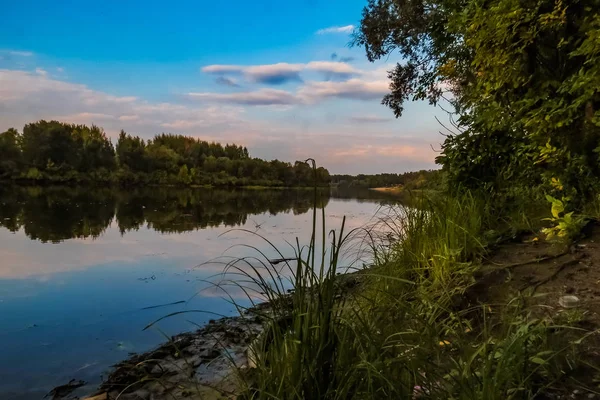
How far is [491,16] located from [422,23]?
714 centimetres


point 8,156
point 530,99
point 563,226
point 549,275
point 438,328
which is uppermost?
→ point 8,156

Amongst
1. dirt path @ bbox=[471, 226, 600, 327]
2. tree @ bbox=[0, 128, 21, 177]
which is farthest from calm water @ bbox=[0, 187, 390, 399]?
tree @ bbox=[0, 128, 21, 177]

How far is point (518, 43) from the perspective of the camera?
163 inches

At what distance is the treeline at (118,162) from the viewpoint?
5716 centimetres

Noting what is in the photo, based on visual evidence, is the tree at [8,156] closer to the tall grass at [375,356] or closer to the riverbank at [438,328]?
the riverbank at [438,328]

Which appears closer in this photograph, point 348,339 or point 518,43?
point 348,339

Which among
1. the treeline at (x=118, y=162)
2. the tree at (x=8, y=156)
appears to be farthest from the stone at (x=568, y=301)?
the tree at (x=8, y=156)

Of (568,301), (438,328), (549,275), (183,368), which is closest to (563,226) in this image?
(549,275)

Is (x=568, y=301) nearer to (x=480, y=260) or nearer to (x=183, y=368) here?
(x=480, y=260)

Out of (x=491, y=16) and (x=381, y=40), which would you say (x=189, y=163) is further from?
(x=491, y=16)

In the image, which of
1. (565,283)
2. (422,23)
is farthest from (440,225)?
(422,23)

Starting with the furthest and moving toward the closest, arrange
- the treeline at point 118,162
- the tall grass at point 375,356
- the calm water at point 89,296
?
the treeline at point 118,162
the calm water at point 89,296
the tall grass at point 375,356

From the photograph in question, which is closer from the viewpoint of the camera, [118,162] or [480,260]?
[480,260]

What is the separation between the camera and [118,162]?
7112cm
